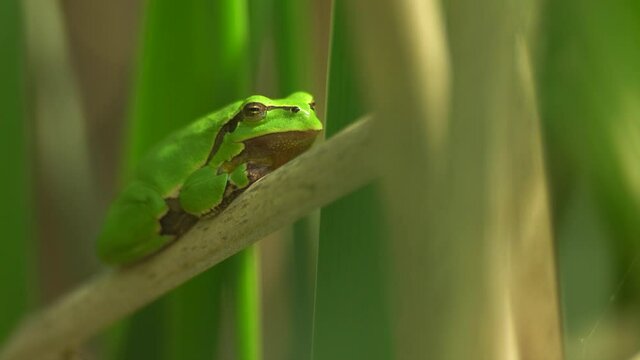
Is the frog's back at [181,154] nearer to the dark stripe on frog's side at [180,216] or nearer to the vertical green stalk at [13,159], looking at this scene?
the dark stripe on frog's side at [180,216]

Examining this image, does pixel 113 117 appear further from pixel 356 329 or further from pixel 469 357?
pixel 469 357

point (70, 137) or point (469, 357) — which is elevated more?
point (70, 137)

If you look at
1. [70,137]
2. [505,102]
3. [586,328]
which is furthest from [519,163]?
[70,137]

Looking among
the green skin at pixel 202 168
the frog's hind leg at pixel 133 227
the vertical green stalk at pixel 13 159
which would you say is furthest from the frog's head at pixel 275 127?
the vertical green stalk at pixel 13 159

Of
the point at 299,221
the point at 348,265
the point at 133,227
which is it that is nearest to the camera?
the point at 348,265

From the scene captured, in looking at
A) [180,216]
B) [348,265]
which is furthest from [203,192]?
[348,265]

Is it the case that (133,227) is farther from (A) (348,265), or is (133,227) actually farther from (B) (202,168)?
(A) (348,265)

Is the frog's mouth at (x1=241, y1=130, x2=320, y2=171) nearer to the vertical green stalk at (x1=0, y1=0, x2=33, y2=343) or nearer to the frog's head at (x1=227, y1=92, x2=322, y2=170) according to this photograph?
the frog's head at (x1=227, y1=92, x2=322, y2=170)

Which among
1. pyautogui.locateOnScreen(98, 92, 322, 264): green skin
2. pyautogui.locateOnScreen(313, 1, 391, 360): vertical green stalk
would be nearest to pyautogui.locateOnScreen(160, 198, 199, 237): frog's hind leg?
pyautogui.locateOnScreen(98, 92, 322, 264): green skin
